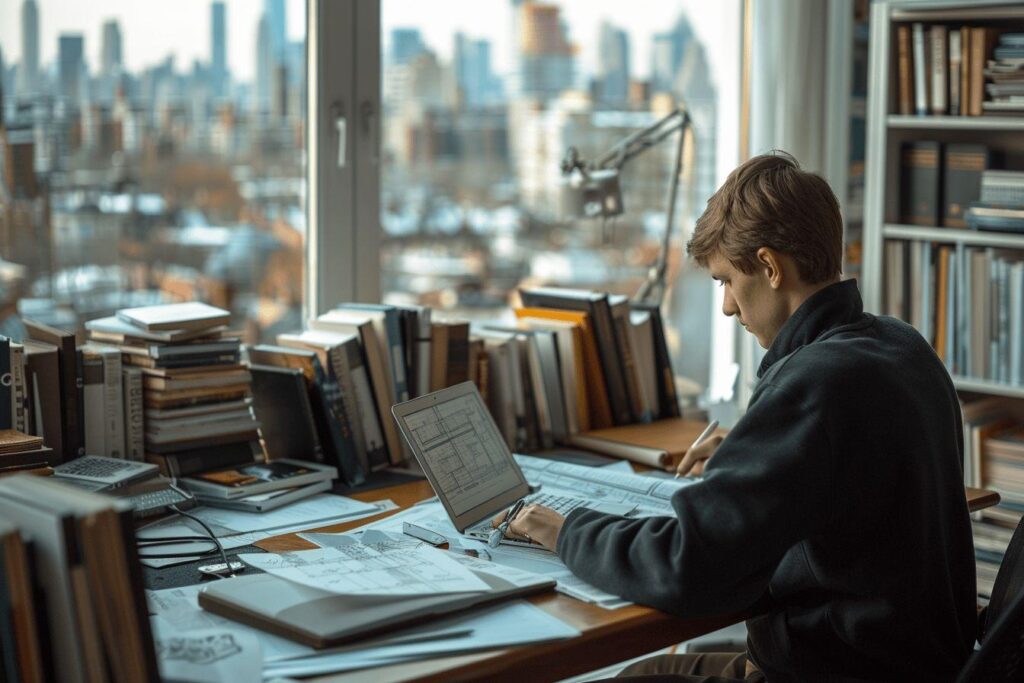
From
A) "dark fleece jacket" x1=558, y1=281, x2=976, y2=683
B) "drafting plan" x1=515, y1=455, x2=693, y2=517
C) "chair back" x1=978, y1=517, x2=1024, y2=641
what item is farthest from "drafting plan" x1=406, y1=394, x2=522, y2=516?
"chair back" x1=978, y1=517, x2=1024, y2=641

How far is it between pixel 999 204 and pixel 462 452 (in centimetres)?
172

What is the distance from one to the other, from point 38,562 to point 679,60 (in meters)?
2.72

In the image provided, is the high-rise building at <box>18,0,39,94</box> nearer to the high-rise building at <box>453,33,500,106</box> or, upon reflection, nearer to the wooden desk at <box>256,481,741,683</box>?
the high-rise building at <box>453,33,500,106</box>

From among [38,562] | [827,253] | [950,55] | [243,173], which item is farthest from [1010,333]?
[38,562]

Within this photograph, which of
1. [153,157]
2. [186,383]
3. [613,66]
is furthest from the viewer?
[613,66]

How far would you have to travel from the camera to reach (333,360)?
2.23 meters

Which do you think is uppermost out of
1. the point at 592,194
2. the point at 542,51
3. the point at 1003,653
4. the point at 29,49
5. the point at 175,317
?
the point at 542,51

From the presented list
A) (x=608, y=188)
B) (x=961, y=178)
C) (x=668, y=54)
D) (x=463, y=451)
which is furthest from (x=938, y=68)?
(x=463, y=451)

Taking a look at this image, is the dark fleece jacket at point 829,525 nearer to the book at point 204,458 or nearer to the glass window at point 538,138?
the book at point 204,458

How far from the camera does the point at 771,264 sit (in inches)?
65.2

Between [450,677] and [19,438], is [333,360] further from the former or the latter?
[450,677]

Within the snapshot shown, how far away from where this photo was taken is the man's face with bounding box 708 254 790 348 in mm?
1681

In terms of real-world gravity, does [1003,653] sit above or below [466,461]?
below

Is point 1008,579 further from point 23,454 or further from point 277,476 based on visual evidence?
point 23,454
